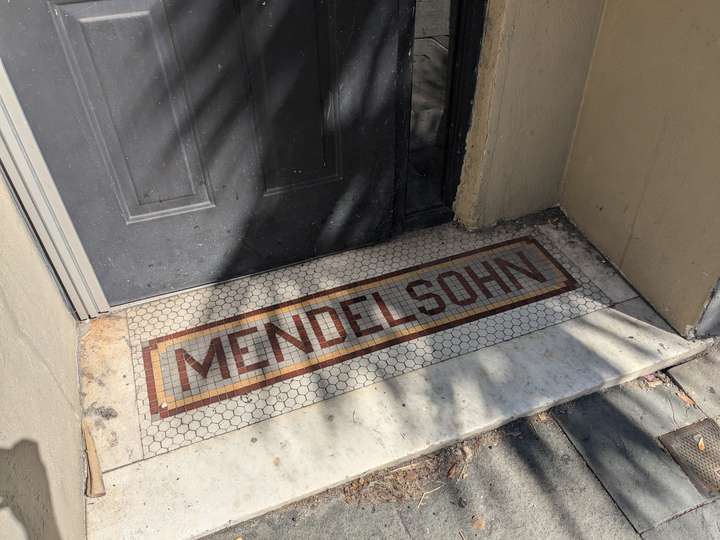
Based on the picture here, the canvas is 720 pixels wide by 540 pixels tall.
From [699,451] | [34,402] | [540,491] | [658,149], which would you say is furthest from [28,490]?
[658,149]

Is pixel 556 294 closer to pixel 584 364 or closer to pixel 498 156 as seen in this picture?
pixel 584 364

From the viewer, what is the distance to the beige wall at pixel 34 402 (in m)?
1.56

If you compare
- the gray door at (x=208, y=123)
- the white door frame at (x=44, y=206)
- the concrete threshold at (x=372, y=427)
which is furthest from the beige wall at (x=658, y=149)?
the white door frame at (x=44, y=206)

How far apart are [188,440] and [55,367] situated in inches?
22.5

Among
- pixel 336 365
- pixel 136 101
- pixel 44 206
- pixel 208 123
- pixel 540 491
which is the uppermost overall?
pixel 136 101

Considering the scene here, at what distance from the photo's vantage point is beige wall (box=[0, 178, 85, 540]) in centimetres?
156

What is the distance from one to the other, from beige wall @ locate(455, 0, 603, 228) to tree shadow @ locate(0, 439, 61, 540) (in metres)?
2.32

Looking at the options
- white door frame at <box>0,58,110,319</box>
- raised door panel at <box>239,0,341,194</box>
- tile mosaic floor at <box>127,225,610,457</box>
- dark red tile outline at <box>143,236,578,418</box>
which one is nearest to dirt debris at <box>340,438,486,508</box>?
tile mosaic floor at <box>127,225,610,457</box>

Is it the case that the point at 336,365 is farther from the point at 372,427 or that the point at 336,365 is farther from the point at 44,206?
the point at 44,206

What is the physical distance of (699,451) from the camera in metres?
2.30

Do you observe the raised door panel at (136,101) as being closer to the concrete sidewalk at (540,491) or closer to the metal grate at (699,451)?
the concrete sidewalk at (540,491)

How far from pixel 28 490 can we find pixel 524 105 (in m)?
2.57

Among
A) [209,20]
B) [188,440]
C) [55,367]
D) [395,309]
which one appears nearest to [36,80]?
[209,20]

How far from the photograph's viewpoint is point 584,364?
2564 mm
